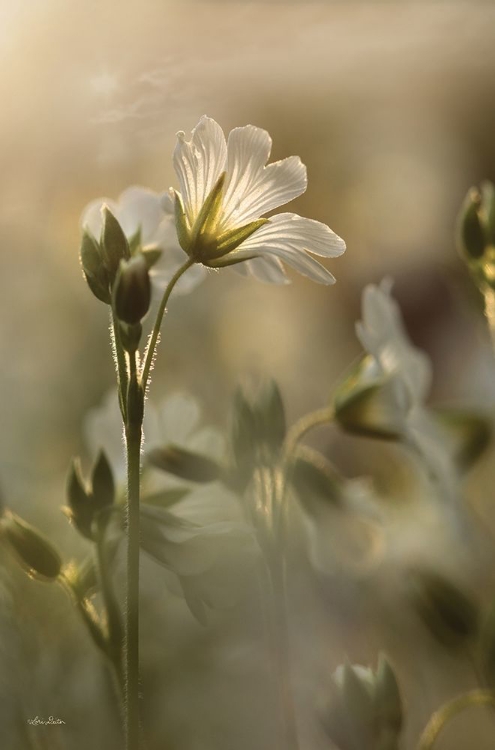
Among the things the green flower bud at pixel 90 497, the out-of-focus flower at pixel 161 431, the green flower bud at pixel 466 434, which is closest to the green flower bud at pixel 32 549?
the green flower bud at pixel 90 497

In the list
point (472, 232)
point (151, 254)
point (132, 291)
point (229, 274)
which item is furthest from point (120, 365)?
point (229, 274)

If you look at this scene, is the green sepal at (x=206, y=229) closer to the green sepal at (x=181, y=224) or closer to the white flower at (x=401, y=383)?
the green sepal at (x=181, y=224)

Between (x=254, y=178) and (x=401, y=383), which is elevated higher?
(x=254, y=178)

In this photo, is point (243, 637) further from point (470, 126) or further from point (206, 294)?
point (470, 126)

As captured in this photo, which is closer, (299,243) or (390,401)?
(299,243)

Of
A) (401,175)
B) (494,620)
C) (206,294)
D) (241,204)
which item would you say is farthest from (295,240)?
(401,175)
